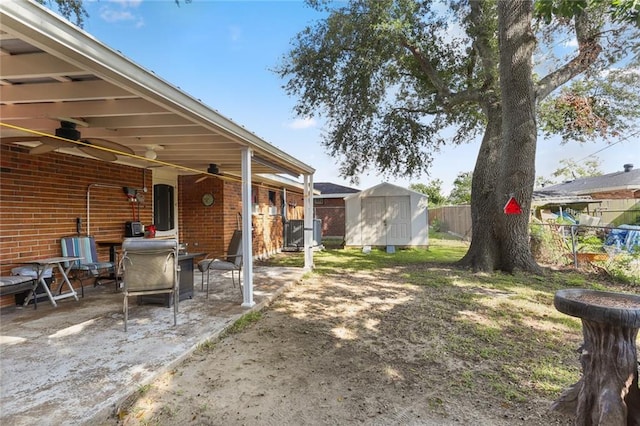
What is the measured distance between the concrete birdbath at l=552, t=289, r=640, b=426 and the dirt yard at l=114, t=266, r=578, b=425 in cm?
33

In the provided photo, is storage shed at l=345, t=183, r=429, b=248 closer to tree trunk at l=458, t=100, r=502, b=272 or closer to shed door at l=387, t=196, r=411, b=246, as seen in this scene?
shed door at l=387, t=196, r=411, b=246

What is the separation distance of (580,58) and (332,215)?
13639 millimetres

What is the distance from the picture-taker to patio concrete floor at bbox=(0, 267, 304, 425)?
2.24 m

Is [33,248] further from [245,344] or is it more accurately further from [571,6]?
[571,6]

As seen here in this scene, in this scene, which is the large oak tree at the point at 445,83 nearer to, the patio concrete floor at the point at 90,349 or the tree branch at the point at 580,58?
the tree branch at the point at 580,58

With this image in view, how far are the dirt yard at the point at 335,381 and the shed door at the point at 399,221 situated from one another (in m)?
8.58

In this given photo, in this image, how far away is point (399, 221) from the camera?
13.1 meters

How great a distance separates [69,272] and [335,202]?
1523 centimetres

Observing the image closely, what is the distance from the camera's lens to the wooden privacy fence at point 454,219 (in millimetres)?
16641

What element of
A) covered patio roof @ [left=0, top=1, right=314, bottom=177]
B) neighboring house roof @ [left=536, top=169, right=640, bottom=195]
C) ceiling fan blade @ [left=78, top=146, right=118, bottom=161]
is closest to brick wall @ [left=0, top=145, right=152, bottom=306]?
covered patio roof @ [left=0, top=1, right=314, bottom=177]

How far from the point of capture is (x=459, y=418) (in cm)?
230

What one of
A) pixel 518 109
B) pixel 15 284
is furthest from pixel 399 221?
pixel 15 284

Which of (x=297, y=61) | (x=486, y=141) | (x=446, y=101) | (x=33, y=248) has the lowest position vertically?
(x=33, y=248)

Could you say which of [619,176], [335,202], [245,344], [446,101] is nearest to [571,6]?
[245,344]
